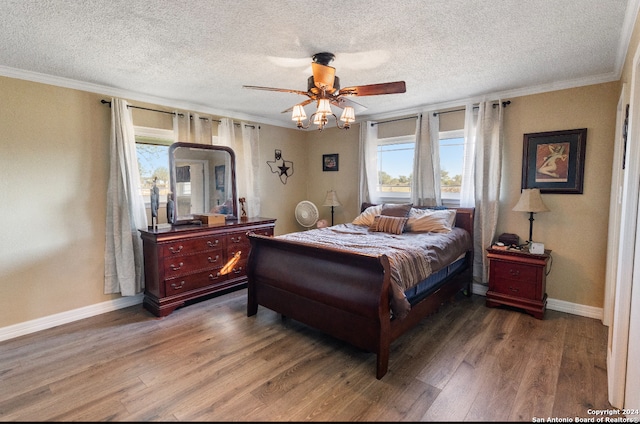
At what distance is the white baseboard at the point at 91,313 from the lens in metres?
2.80

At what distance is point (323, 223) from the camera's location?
472 cm

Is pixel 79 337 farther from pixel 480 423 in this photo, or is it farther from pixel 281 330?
pixel 480 423

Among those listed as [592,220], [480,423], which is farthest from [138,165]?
[592,220]

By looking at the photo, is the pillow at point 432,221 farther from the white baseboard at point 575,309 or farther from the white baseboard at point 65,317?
the white baseboard at point 65,317

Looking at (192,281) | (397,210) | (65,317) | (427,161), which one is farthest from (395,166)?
(65,317)

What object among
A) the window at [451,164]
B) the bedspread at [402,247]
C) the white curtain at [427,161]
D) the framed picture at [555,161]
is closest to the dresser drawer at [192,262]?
the bedspread at [402,247]

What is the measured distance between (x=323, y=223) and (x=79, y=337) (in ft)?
10.2

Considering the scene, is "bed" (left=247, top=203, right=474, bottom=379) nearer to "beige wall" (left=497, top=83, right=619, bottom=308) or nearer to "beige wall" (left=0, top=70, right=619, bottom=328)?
"beige wall" (left=497, top=83, right=619, bottom=308)

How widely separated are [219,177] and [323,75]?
7.59 ft

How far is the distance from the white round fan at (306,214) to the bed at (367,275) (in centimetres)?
117

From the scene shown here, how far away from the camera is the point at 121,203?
3299mm

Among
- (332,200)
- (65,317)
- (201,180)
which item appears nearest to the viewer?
(65,317)

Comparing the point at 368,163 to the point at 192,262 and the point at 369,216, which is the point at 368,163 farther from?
the point at 192,262

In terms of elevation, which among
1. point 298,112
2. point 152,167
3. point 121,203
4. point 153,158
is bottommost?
point 121,203
